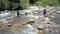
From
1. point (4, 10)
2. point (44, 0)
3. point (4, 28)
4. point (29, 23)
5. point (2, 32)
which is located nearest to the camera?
point (2, 32)

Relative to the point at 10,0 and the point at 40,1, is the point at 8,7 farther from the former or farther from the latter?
the point at 40,1

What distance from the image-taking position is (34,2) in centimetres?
3209

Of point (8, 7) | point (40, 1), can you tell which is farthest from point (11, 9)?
point (40, 1)

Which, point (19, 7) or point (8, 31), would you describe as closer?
point (8, 31)

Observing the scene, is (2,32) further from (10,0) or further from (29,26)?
(10,0)

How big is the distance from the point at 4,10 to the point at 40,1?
9.32m

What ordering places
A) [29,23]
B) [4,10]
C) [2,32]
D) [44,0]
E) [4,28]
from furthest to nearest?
[44,0], [4,10], [29,23], [4,28], [2,32]

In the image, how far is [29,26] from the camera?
13453 mm

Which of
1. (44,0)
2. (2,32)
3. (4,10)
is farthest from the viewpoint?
(44,0)

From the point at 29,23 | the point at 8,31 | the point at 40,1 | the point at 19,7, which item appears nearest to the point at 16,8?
the point at 19,7

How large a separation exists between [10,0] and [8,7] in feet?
4.21

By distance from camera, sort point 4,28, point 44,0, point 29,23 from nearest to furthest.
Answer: point 4,28 < point 29,23 < point 44,0

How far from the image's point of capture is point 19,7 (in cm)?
2520

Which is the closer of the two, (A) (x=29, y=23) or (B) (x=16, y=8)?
(A) (x=29, y=23)
